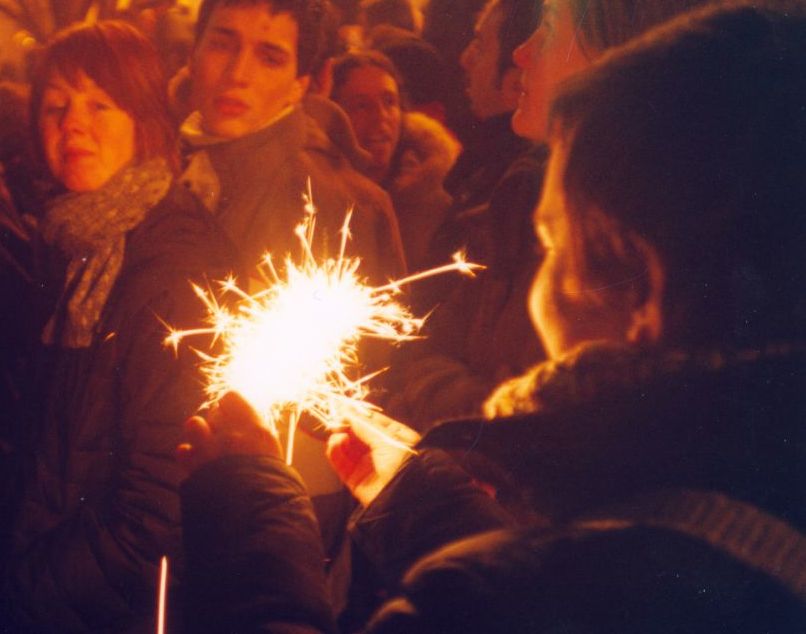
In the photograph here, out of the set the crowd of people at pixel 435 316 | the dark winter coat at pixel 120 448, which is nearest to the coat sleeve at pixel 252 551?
the crowd of people at pixel 435 316

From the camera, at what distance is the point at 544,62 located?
162 cm

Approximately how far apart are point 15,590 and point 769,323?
1.59 m

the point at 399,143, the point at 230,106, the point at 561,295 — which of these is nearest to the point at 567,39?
the point at 399,143

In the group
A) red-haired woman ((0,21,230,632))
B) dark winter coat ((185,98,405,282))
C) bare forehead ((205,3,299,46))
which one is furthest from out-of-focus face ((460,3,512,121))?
red-haired woman ((0,21,230,632))

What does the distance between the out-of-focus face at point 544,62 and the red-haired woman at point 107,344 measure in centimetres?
70

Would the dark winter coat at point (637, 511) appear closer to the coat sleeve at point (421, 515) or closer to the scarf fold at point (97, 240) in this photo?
the coat sleeve at point (421, 515)

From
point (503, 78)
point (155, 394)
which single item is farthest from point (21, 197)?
point (503, 78)

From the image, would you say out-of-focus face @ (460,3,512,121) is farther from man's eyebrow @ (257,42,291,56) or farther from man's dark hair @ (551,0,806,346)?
man's eyebrow @ (257,42,291,56)

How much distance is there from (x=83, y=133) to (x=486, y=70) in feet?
2.98

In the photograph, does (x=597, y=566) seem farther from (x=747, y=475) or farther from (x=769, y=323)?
(x=769, y=323)

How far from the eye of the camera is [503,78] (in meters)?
1.67

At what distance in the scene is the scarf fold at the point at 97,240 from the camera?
1.73 meters

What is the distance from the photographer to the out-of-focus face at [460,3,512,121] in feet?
5.50

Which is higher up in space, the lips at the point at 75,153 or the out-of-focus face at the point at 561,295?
the lips at the point at 75,153
